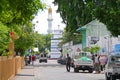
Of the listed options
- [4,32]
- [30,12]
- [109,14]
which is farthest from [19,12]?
[109,14]

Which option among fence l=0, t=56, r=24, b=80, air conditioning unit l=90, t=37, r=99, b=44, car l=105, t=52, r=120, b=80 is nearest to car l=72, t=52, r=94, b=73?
fence l=0, t=56, r=24, b=80

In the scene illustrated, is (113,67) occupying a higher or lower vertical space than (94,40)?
lower

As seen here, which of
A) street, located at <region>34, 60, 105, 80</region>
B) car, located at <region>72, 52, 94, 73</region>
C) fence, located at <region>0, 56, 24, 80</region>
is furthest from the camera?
car, located at <region>72, 52, 94, 73</region>

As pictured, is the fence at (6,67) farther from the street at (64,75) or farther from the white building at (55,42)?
the white building at (55,42)

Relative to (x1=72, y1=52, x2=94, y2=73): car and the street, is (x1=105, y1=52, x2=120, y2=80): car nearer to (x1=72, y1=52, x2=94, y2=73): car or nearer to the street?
the street

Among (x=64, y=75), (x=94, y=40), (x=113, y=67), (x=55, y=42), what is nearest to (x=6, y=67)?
(x=113, y=67)

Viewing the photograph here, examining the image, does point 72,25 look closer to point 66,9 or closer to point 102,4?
point 66,9

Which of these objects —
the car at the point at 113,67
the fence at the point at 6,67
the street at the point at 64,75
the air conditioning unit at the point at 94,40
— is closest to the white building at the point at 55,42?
the air conditioning unit at the point at 94,40

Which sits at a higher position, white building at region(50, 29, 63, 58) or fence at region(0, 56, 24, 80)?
white building at region(50, 29, 63, 58)

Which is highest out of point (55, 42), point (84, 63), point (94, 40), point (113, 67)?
point (55, 42)

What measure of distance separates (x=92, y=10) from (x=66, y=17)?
140ft

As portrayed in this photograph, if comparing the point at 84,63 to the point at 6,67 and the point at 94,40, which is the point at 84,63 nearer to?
the point at 6,67

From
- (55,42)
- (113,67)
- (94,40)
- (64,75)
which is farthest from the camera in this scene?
(55,42)

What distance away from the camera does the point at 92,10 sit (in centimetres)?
3262
